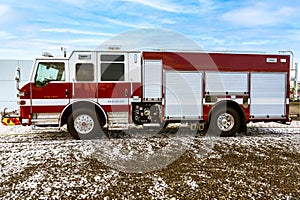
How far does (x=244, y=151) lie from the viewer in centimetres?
663

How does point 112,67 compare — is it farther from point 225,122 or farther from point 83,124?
point 225,122

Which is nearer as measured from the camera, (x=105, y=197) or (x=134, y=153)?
(x=105, y=197)

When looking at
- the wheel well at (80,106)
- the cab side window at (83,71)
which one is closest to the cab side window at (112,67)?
the cab side window at (83,71)

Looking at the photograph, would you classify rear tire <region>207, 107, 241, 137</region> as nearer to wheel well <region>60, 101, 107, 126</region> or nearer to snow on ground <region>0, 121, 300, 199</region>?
snow on ground <region>0, 121, 300, 199</region>

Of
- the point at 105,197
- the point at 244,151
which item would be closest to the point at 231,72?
the point at 244,151

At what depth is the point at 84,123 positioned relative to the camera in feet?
26.1

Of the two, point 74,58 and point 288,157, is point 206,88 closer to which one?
point 288,157

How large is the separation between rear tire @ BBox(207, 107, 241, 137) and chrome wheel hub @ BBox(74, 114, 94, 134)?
3.90 m

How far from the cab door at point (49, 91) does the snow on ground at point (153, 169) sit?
1029 mm

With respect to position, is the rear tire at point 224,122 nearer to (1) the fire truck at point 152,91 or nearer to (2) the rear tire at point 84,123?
(1) the fire truck at point 152,91

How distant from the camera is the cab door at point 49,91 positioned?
7.86 meters

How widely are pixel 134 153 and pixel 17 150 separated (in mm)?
3091

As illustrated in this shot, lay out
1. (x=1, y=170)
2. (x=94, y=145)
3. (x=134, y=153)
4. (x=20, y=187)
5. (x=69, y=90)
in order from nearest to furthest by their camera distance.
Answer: (x=20, y=187)
(x=1, y=170)
(x=134, y=153)
(x=94, y=145)
(x=69, y=90)

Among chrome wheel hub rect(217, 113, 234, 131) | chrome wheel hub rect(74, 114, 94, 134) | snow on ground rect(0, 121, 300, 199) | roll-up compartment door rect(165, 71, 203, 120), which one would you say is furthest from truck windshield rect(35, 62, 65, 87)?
chrome wheel hub rect(217, 113, 234, 131)
